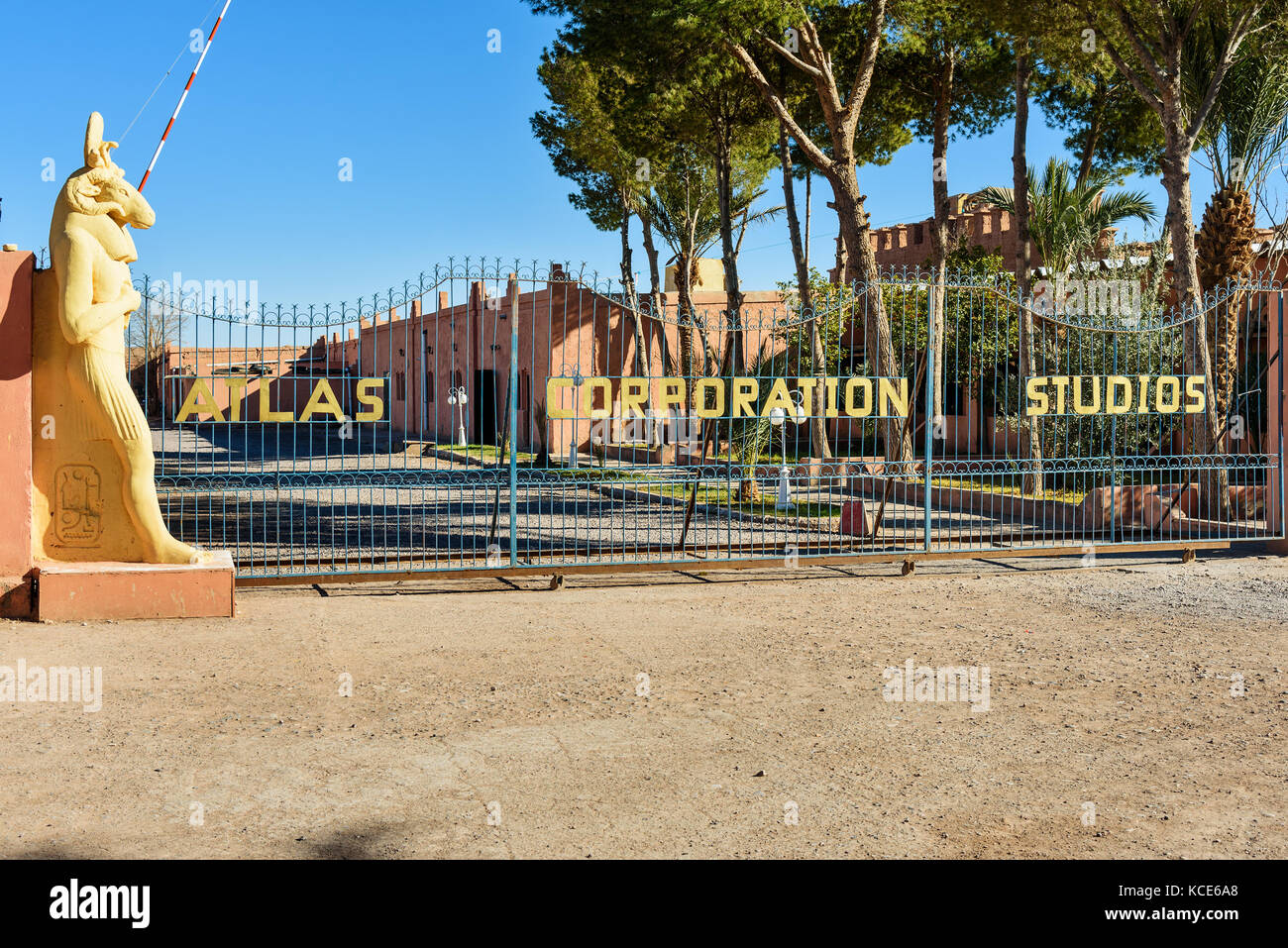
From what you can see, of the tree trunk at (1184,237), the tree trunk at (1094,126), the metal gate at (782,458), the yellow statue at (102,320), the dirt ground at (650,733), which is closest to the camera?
the dirt ground at (650,733)

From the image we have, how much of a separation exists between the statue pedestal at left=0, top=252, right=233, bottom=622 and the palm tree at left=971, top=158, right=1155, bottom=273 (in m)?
20.1

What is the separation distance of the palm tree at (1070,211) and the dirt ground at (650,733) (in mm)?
15831

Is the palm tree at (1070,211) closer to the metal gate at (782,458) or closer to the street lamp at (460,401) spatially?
the metal gate at (782,458)

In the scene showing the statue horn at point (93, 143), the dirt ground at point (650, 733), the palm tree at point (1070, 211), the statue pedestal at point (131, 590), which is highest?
the palm tree at point (1070, 211)

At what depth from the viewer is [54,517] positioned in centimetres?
870

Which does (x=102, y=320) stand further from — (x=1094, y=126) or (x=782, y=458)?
(x=1094, y=126)

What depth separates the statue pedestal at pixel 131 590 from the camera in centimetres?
842

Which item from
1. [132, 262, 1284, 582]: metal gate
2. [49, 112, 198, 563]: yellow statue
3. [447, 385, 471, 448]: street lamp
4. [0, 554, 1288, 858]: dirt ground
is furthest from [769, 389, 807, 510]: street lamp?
[49, 112, 198, 563]: yellow statue

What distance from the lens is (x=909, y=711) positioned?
6465mm

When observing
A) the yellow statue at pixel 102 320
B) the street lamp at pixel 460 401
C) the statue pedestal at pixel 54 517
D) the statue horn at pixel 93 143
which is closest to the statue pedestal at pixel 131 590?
the statue pedestal at pixel 54 517

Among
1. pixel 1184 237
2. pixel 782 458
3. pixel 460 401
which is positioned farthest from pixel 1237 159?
pixel 460 401

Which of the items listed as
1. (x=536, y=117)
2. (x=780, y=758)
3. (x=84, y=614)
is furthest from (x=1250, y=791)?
(x=536, y=117)

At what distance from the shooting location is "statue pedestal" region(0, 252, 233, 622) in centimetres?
845

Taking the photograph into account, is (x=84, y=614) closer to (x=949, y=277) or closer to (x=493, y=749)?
(x=493, y=749)
